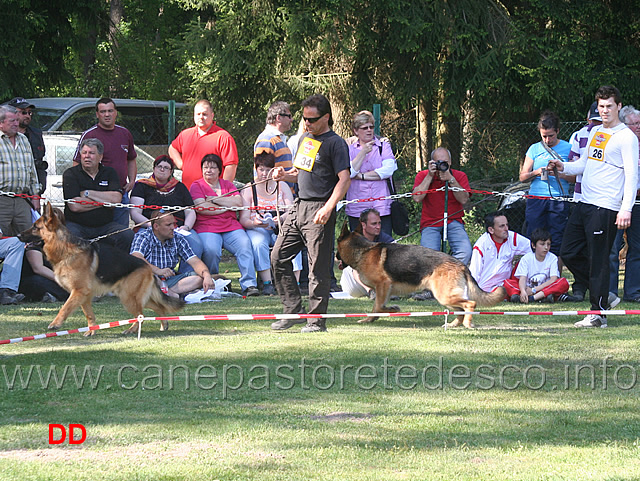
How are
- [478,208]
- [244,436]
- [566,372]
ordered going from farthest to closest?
[478,208]
[566,372]
[244,436]

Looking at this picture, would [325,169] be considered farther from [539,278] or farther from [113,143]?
[113,143]

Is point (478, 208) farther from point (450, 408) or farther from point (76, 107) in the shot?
point (450, 408)

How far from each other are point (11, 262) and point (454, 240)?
5.21 m

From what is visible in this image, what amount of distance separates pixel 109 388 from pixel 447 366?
2.40 meters

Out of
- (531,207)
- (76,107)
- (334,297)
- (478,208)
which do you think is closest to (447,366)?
(334,297)

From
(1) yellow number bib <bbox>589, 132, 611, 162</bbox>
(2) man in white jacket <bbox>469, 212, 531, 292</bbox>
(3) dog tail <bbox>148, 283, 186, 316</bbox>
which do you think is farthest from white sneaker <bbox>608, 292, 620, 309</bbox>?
(3) dog tail <bbox>148, 283, 186, 316</bbox>

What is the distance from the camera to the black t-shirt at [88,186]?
32.3ft

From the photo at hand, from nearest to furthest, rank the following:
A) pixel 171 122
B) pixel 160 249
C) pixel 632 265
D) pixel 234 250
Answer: pixel 160 249 < pixel 632 265 < pixel 234 250 < pixel 171 122

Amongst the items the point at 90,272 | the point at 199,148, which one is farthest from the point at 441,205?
the point at 90,272

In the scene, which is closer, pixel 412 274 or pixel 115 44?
pixel 412 274

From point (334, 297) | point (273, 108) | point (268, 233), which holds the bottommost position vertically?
point (334, 297)

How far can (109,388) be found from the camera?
218 inches

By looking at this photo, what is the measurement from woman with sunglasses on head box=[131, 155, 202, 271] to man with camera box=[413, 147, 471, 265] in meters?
2.80

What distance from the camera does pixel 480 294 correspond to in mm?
8273
